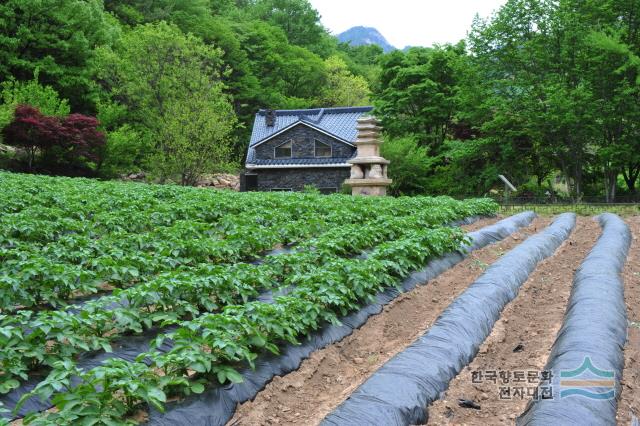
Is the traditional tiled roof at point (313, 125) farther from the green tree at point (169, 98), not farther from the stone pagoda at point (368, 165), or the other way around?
the stone pagoda at point (368, 165)

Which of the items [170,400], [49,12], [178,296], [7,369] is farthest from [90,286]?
[49,12]

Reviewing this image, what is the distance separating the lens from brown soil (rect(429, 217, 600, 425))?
379 centimetres

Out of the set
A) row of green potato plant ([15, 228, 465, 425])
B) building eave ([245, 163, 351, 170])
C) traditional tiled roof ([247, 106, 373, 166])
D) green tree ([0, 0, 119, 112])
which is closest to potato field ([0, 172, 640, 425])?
row of green potato plant ([15, 228, 465, 425])

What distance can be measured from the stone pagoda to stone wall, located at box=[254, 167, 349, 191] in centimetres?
507

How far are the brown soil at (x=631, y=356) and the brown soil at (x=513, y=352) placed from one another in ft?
2.01

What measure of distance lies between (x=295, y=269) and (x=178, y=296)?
165 cm

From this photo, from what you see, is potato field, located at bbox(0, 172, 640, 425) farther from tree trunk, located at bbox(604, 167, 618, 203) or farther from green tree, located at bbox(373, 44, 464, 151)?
green tree, located at bbox(373, 44, 464, 151)

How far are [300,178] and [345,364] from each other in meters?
23.3

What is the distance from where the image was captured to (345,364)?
15.7 feet

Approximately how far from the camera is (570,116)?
19594 mm

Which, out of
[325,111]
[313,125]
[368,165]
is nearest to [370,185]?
[368,165]

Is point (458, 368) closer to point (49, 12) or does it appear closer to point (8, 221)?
point (8, 221)

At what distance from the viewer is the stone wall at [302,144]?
27688mm

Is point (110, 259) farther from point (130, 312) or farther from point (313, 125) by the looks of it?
point (313, 125)
